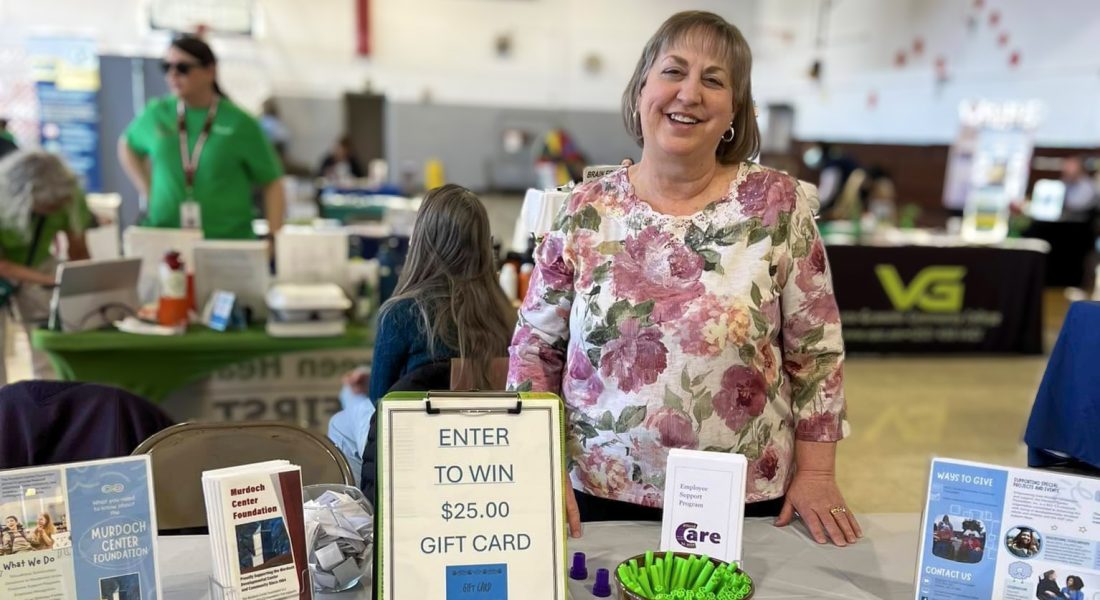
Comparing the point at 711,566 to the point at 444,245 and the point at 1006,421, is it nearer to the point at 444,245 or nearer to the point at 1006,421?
the point at 444,245

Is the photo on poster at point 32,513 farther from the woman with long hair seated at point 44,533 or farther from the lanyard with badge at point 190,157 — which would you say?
the lanyard with badge at point 190,157

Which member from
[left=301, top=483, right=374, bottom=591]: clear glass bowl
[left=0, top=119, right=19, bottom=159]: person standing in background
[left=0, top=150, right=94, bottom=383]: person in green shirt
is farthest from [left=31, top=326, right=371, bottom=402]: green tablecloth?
[left=0, top=119, right=19, bottom=159]: person standing in background

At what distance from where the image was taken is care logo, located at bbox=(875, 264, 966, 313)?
5.85 meters

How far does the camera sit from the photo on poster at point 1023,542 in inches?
44.4

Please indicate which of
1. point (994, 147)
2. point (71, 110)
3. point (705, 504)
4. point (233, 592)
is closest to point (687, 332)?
point (705, 504)

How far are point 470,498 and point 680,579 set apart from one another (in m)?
0.31

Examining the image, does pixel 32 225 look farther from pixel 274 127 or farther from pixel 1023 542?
pixel 274 127

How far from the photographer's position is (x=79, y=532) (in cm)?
101

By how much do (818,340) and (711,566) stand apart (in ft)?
1.55

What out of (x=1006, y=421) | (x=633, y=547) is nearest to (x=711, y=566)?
(x=633, y=547)

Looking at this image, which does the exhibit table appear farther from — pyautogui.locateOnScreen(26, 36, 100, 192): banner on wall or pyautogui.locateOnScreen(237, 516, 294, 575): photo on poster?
pyautogui.locateOnScreen(26, 36, 100, 192): banner on wall

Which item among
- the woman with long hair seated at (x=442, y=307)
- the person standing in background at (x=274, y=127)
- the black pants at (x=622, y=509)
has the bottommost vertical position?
the black pants at (x=622, y=509)

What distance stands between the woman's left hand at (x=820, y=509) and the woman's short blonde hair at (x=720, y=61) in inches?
22.8

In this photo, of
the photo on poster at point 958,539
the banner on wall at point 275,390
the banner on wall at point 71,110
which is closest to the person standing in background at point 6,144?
the banner on wall at point 275,390
